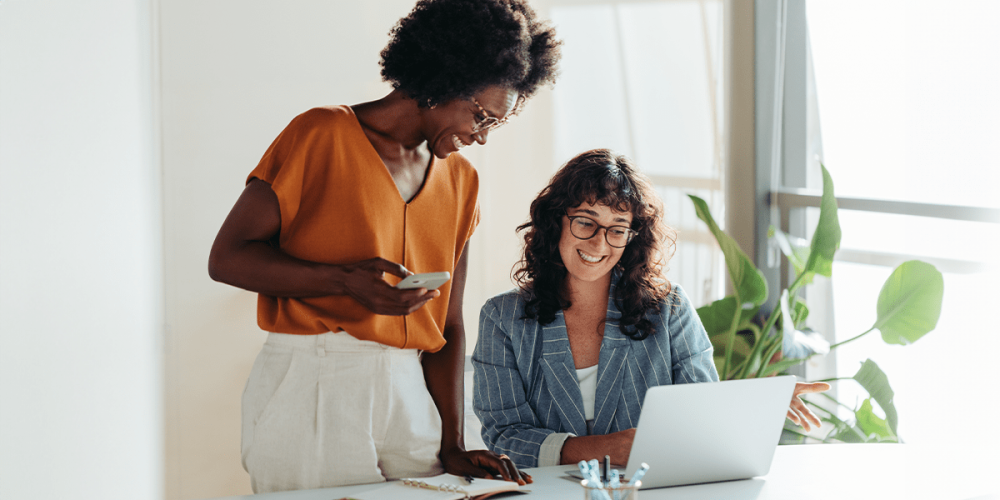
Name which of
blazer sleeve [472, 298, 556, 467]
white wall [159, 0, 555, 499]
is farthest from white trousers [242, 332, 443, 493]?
white wall [159, 0, 555, 499]

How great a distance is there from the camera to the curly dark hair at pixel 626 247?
1.80 meters

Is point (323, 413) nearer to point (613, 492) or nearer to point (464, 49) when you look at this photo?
point (613, 492)

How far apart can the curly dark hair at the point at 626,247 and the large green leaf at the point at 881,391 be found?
1.14 meters

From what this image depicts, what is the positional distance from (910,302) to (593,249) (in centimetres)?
138

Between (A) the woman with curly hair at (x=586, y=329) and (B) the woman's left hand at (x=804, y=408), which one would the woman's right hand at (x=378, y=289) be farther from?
(B) the woman's left hand at (x=804, y=408)

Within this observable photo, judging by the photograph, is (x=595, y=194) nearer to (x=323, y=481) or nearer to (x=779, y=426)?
(x=779, y=426)

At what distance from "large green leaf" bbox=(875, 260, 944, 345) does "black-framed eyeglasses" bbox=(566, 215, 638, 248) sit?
1244mm

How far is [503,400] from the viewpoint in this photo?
173cm

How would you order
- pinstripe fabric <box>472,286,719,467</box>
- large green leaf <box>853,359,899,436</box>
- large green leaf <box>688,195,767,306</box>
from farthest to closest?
1. large green leaf <box>688,195,767,306</box>
2. large green leaf <box>853,359,899,436</box>
3. pinstripe fabric <box>472,286,719,467</box>

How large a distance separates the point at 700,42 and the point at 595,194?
8.43ft

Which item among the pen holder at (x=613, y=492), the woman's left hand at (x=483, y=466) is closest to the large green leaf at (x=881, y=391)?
the woman's left hand at (x=483, y=466)

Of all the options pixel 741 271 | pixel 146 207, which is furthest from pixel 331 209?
pixel 741 271

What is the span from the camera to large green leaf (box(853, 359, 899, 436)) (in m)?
2.61

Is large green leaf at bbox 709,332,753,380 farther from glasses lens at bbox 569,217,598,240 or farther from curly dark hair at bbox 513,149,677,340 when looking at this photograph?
glasses lens at bbox 569,217,598,240
